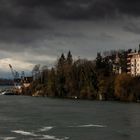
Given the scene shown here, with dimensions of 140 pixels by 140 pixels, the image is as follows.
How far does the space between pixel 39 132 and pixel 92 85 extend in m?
95.0

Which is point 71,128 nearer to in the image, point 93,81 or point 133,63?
point 93,81

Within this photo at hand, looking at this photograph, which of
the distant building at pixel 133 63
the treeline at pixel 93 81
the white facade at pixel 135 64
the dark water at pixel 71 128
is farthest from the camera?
Answer: the distant building at pixel 133 63

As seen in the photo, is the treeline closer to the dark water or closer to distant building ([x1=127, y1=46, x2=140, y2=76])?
distant building ([x1=127, y1=46, x2=140, y2=76])

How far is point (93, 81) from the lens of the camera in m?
150

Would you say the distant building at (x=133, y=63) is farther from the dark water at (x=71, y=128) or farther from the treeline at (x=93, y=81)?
the dark water at (x=71, y=128)

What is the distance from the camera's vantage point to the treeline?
5286 inches

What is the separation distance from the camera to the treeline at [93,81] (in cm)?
13426

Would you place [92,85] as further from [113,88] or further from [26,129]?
[26,129]

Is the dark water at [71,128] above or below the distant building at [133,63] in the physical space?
below

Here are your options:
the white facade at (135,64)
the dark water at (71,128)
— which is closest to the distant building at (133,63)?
the white facade at (135,64)

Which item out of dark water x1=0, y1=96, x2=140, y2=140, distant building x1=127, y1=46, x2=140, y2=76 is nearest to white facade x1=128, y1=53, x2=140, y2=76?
distant building x1=127, y1=46, x2=140, y2=76

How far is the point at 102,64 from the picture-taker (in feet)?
536

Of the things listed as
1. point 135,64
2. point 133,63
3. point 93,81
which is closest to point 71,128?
point 93,81

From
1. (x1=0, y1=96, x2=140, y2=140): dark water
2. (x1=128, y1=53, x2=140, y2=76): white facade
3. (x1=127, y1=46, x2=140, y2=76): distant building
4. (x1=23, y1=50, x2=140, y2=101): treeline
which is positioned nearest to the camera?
(x1=0, y1=96, x2=140, y2=140): dark water
